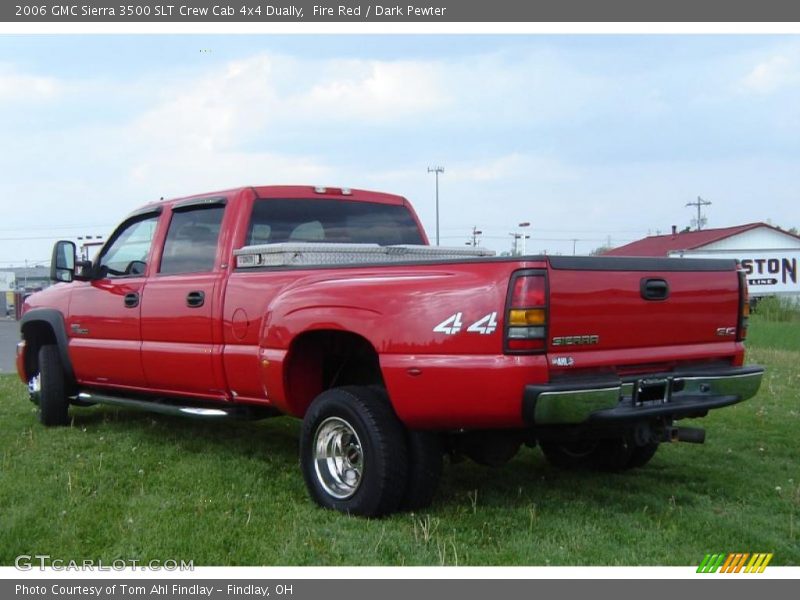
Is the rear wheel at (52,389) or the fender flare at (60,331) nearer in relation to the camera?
the fender flare at (60,331)

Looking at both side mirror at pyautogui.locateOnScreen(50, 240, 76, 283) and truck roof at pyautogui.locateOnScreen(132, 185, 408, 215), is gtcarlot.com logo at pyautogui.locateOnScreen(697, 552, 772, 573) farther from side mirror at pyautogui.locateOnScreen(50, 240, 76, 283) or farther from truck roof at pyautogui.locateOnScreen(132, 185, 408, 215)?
side mirror at pyautogui.locateOnScreen(50, 240, 76, 283)

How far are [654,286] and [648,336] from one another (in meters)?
0.26

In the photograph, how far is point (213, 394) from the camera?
18.7ft

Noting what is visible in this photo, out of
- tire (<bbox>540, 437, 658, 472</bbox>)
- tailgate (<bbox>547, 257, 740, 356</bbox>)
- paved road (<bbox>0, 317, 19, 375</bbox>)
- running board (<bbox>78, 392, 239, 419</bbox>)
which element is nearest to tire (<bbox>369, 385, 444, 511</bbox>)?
tailgate (<bbox>547, 257, 740, 356</bbox>)

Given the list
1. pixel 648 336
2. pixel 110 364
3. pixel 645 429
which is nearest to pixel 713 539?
pixel 645 429

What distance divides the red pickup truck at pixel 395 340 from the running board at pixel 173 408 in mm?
22

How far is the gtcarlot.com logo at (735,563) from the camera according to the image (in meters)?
3.88

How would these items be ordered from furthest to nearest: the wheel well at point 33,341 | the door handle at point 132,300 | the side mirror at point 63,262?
the wheel well at point 33,341
the side mirror at point 63,262
the door handle at point 132,300

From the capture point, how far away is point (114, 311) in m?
6.50

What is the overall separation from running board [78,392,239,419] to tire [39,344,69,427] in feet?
0.77

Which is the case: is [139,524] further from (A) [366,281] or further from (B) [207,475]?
(A) [366,281]

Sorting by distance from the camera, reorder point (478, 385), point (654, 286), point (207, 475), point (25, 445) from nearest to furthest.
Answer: point (478, 385)
point (654, 286)
point (207, 475)
point (25, 445)

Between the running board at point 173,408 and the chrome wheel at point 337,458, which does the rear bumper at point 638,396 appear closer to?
the chrome wheel at point 337,458

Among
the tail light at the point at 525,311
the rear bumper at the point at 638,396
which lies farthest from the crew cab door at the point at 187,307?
the rear bumper at the point at 638,396
